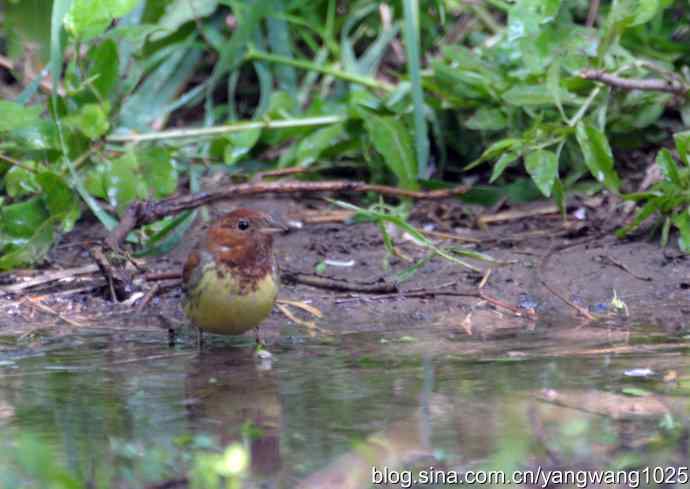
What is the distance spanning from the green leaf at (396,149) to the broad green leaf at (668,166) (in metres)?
1.55

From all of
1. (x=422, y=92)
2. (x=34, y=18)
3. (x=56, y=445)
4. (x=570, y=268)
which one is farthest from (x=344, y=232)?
(x=56, y=445)

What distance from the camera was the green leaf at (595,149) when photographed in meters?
5.92

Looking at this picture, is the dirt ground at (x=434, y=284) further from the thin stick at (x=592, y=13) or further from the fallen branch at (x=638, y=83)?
the thin stick at (x=592, y=13)

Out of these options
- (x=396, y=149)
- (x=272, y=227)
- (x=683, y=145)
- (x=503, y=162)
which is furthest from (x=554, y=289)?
(x=396, y=149)

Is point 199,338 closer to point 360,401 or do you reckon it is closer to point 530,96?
point 360,401

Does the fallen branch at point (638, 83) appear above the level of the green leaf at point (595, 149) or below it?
above

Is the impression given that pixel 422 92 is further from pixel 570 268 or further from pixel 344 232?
pixel 570 268

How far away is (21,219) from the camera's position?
6.12m

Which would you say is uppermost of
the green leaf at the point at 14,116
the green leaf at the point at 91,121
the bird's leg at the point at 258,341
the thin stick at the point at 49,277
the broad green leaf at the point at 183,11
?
the broad green leaf at the point at 183,11

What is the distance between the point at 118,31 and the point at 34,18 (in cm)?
152

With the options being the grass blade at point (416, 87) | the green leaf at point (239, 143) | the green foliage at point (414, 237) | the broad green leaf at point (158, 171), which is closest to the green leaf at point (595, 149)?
the green foliage at point (414, 237)

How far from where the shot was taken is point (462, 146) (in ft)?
23.9

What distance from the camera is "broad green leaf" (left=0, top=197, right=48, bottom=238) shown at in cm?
609

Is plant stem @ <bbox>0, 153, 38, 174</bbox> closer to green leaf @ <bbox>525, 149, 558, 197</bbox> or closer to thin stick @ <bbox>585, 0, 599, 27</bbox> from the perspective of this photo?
green leaf @ <bbox>525, 149, 558, 197</bbox>
